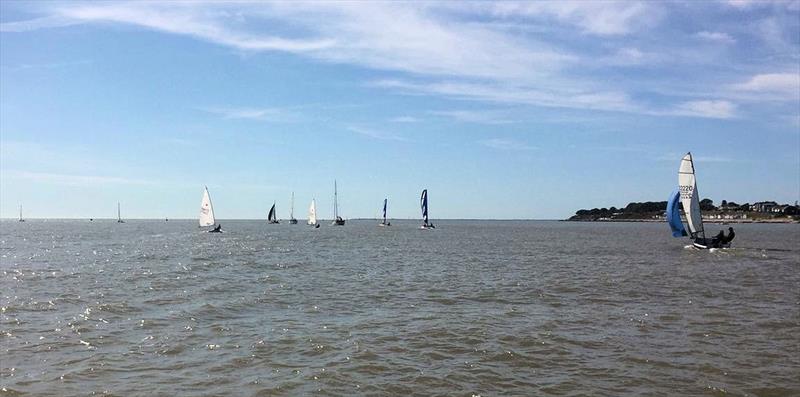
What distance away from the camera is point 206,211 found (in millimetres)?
110500

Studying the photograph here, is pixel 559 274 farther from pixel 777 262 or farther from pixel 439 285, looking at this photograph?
pixel 777 262

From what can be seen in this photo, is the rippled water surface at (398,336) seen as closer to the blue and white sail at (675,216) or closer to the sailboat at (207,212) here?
the blue and white sail at (675,216)

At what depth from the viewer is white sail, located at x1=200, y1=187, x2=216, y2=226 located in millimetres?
106456

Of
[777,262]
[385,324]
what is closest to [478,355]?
[385,324]

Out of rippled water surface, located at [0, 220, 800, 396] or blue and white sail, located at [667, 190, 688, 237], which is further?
blue and white sail, located at [667, 190, 688, 237]

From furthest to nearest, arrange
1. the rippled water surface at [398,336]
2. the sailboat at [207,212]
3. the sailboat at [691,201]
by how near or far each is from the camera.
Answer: the sailboat at [207,212]
the sailboat at [691,201]
the rippled water surface at [398,336]

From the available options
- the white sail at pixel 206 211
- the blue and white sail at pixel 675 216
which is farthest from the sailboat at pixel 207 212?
the blue and white sail at pixel 675 216

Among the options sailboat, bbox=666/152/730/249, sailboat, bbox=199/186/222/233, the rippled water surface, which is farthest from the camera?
sailboat, bbox=199/186/222/233

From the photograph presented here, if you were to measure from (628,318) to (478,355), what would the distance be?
7209 mm

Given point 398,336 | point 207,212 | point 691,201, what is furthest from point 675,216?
point 207,212

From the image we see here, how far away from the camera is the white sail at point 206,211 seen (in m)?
106

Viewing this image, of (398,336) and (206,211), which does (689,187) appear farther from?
(206,211)

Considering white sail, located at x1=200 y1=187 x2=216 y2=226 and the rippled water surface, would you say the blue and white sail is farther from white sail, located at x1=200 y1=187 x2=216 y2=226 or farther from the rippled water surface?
white sail, located at x1=200 y1=187 x2=216 y2=226

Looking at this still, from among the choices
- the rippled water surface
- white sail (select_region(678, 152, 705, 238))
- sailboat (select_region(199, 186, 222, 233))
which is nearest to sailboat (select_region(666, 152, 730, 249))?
white sail (select_region(678, 152, 705, 238))
